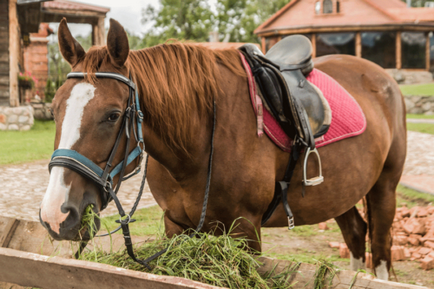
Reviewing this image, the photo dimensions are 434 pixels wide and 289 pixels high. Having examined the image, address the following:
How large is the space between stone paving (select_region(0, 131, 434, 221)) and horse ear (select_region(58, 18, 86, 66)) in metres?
3.09

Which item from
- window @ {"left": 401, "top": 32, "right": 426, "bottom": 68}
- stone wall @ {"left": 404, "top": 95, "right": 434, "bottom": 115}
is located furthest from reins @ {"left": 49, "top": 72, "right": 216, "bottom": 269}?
window @ {"left": 401, "top": 32, "right": 426, "bottom": 68}

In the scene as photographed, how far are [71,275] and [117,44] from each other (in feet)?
3.30

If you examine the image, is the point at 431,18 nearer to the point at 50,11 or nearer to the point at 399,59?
the point at 399,59

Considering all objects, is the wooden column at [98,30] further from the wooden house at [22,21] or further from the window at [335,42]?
the window at [335,42]

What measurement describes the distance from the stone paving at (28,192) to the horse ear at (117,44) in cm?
310

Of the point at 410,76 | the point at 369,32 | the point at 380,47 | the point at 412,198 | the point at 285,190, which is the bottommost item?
the point at 412,198

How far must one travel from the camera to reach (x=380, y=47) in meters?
24.0

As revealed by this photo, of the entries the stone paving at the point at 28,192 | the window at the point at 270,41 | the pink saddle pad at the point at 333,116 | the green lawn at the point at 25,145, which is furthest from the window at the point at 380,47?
the pink saddle pad at the point at 333,116

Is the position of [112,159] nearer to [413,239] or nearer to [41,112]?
[413,239]

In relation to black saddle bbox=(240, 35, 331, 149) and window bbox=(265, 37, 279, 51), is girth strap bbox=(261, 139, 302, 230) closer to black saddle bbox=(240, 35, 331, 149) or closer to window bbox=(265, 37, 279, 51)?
black saddle bbox=(240, 35, 331, 149)

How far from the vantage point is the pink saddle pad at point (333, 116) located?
89.9 inches

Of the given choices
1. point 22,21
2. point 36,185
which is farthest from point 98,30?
point 36,185

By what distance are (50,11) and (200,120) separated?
43.7ft

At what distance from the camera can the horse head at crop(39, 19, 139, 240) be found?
159 cm
